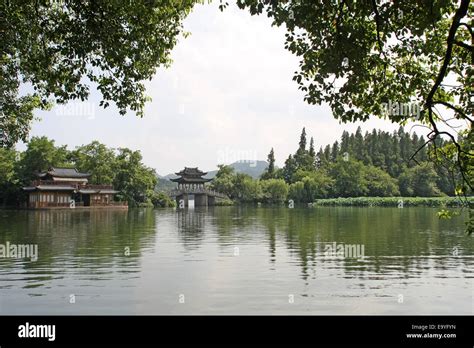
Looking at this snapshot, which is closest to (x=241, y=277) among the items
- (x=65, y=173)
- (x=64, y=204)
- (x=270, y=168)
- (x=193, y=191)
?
(x=64, y=204)

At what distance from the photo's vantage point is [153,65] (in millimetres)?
8562

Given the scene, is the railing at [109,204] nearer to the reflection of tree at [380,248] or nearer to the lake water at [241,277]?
the reflection of tree at [380,248]

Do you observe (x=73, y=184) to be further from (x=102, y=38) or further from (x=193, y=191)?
(x=102, y=38)

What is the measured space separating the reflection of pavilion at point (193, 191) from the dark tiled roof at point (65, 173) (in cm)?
1853

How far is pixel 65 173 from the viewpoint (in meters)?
55.2

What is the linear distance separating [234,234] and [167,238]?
3.59 metres

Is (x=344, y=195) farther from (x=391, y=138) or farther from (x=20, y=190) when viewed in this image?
(x=20, y=190)

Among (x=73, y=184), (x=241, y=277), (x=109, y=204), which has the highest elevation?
(x=73, y=184)

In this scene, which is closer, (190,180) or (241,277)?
(241,277)

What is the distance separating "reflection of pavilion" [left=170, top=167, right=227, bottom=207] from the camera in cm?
7344

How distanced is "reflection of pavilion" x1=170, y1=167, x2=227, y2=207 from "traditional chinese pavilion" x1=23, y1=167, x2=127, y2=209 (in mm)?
17040

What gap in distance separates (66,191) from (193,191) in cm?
2324

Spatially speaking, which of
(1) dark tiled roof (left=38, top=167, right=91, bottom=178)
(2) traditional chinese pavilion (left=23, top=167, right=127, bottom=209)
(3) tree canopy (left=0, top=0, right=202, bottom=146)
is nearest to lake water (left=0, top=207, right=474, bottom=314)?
(3) tree canopy (left=0, top=0, right=202, bottom=146)
